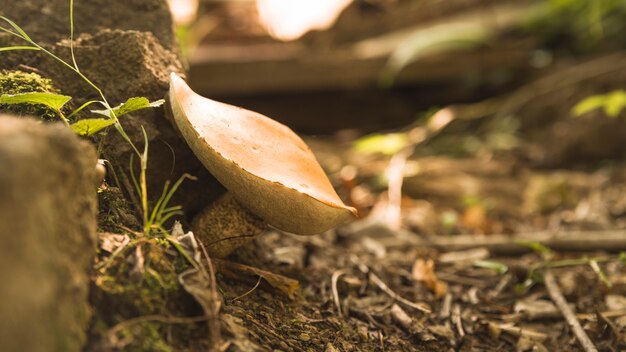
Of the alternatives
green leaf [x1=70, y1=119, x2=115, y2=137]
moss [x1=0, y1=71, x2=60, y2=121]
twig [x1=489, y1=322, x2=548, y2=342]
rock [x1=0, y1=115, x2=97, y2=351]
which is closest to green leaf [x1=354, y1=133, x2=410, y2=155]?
twig [x1=489, y1=322, x2=548, y2=342]

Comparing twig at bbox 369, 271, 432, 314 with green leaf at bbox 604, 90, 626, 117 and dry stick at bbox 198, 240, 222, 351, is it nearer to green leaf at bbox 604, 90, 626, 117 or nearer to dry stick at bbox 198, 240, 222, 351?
dry stick at bbox 198, 240, 222, 351

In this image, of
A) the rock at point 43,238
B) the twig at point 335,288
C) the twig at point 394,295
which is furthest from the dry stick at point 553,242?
the rock at point 43,238

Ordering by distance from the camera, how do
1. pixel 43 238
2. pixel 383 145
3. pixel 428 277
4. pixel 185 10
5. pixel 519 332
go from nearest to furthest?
1. pixel 43 238
2. pixel 519 332
3. pixel 428 277
4. pixel 383 145
5. pixel 185 10

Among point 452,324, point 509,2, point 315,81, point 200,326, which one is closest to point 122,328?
point 200,326

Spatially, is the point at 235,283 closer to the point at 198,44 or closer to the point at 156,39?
the point at 156,39

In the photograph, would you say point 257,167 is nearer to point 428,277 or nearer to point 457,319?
point 457,319

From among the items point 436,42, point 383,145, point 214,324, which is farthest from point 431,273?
point 436,42

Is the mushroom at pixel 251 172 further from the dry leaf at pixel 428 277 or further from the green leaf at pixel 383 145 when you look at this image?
the green leaf at pixel 383 145
